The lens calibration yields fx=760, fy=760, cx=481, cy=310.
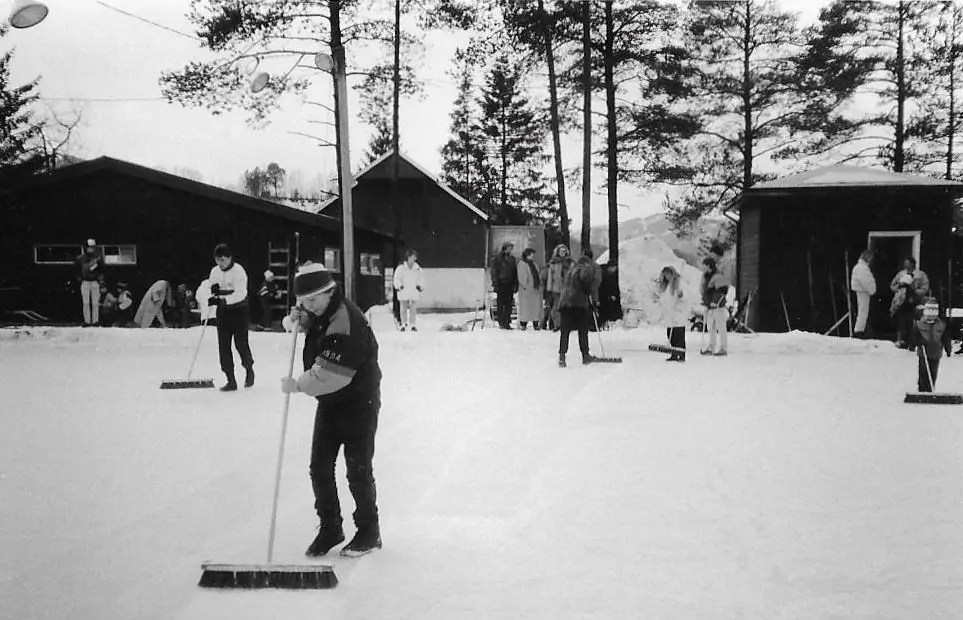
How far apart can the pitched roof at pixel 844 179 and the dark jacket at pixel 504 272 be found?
500cm

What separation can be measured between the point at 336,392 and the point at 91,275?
4311mm

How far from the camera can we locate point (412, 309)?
26.5 ft

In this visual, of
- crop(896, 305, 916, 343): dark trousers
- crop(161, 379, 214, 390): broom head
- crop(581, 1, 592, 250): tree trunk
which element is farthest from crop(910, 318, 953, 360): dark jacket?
crop(161, 379, 214, 390): broom head

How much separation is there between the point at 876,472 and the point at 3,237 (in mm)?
5161

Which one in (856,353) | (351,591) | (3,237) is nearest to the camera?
(351,591)

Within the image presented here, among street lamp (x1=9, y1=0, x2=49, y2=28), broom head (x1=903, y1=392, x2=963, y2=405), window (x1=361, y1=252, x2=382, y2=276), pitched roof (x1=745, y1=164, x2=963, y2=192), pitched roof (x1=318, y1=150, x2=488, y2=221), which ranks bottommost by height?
Result: broom head (x1=903, y1=392, x2=963, y2=405)

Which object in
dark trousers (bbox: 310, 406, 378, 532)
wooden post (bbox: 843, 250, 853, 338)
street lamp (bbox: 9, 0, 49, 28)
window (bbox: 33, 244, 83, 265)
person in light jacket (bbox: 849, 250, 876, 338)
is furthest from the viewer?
wooden post (bbox: 843, 250, 853, 338)

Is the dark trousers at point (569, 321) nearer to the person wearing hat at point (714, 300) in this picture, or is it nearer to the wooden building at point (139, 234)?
the person wearing hat at point (714, 300)

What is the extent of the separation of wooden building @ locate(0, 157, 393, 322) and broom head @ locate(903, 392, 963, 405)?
4.95 meters

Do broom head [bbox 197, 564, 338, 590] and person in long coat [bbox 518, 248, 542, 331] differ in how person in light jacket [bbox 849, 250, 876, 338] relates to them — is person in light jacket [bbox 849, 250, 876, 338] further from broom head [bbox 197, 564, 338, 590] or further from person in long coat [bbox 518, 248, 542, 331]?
broom head [bbox 197, 564, 338, 590]

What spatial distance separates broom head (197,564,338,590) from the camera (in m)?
2.92

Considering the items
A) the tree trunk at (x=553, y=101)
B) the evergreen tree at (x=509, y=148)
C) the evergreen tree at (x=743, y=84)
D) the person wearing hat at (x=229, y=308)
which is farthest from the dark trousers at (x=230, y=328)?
the evergreen tree at (x=743, y=84)

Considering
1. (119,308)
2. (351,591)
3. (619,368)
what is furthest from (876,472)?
(119,308)

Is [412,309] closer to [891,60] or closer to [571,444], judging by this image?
[571,444]
